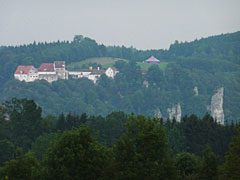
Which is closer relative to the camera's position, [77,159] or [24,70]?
[77,159]

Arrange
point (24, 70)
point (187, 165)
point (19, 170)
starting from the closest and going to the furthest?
point (19, 170), point (187, 165), point (24, 70)

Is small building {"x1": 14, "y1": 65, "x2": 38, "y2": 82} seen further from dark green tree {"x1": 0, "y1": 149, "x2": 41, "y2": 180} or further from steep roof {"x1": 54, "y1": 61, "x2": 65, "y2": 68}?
dark green tree {"x1": 0, "y1": 149, "x2": 41, "y2": 180}

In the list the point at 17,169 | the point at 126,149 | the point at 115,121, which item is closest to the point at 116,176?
the point at 126,149

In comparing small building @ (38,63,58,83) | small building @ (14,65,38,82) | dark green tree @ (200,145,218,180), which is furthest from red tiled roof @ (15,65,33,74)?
dark green tree @ (200,145,218,180)

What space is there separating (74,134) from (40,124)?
110 ft

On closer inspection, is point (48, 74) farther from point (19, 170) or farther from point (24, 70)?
point (19, 170)

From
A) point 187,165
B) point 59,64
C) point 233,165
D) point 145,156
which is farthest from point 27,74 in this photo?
point 233,165

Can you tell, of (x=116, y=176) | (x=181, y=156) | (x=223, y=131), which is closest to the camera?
(x=116, y=176)

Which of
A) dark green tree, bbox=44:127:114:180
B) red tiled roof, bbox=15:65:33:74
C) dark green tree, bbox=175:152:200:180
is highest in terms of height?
red tiled roof, bbox=15:65:33:74

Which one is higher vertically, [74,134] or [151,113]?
[74,134]

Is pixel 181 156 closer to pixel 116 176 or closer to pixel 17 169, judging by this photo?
pixel 116 176

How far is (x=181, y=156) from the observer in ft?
170

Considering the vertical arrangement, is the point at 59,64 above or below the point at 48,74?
above

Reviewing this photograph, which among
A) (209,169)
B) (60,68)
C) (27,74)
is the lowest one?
(209,169)
